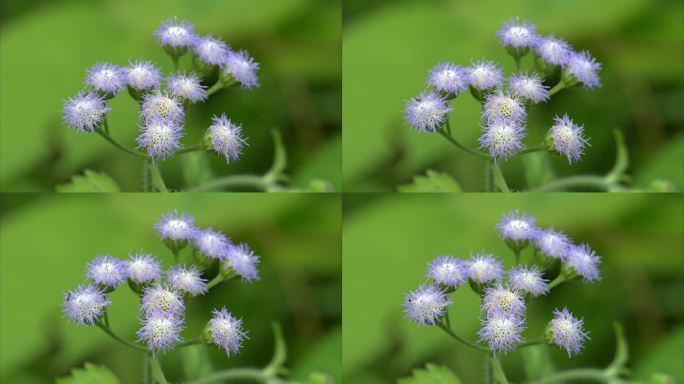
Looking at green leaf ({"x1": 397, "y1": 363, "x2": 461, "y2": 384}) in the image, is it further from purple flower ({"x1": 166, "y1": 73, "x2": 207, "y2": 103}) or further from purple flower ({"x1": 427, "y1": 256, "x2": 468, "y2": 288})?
purple flower ({"x1": 166, "y1": 73, "x2": 207, "y2": 103})

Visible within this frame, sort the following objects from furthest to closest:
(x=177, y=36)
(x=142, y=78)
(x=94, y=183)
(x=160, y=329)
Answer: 1. (x=94, y=183)
2. (x=177, y=36)
3. (x=142, y=78)
4. (x=160, y=329)

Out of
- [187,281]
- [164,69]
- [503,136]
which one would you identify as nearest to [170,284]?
[187,281]

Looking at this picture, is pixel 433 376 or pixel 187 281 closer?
pixel 187 281

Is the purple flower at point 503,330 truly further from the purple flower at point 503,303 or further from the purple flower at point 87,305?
the purple flower at point 87,305

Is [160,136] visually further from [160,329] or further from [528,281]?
[528,281]

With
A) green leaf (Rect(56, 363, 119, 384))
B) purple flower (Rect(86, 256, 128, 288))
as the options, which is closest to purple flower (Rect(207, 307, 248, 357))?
purple flower (Rect(86, 256, 128, 288))

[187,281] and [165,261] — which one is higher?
[165,261]

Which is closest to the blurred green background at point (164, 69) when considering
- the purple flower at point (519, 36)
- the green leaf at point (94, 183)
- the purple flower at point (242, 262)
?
the green leaf at point (94, 183)
